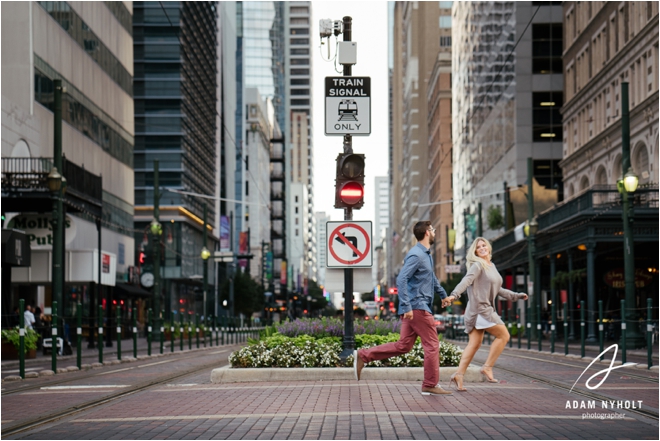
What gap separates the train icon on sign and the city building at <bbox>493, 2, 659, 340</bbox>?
62.0ft

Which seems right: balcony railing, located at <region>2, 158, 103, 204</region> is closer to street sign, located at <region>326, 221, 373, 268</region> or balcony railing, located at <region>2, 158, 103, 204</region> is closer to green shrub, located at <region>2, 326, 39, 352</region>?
green shrub, located at <region>2, 326, 39, 352</region>

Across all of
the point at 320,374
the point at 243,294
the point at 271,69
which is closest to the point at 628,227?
the point at 320,374

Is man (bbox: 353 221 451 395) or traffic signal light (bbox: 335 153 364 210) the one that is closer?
man (bbox: 353 221 451 395)

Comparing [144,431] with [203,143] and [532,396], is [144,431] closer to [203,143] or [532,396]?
[532,396]

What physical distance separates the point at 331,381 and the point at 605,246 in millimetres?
31799

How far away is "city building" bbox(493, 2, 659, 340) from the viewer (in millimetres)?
39094

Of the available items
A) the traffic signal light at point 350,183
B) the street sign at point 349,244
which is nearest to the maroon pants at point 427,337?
the street sign at point 349,244

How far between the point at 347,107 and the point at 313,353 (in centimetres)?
373

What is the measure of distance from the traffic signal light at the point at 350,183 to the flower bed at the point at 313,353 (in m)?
2.23

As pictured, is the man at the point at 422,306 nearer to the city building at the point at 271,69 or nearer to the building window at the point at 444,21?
the building window at the point at 444,21

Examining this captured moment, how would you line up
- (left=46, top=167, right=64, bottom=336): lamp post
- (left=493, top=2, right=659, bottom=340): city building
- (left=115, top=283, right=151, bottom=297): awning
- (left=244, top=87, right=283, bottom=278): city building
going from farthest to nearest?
1. (left=244, top=87, right=283, bottom=278): city building
2. (left=115, top=283, right=151, bottom=297): awning
3. (left=493, top=2, right=659, bottom=340): city building
4. (left=46, top=167, right=64, bottom=336): lamp post

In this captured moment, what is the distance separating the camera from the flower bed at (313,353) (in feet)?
47.9

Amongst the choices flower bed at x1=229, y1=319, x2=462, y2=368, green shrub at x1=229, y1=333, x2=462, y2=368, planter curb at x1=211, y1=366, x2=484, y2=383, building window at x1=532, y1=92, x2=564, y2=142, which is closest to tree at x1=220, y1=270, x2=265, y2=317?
building window at x1=532, y1=92, x2=564, y2=142

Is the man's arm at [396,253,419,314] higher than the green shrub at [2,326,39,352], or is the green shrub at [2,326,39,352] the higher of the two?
the man's arm at [396,253,419,314]
